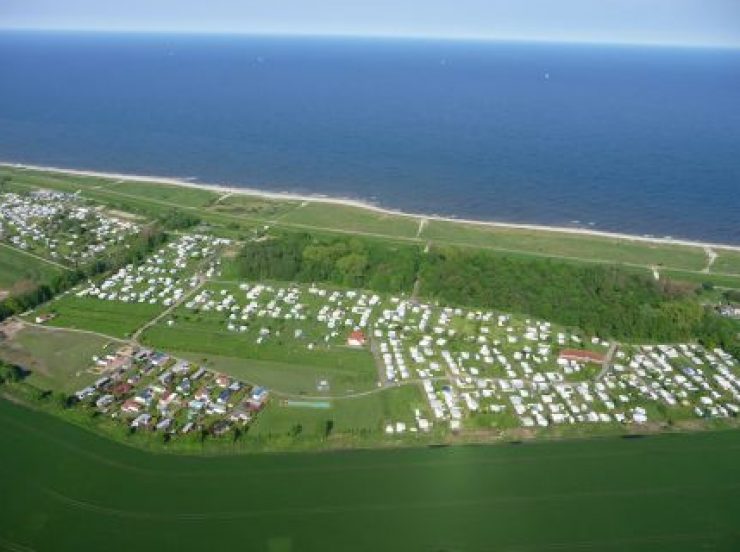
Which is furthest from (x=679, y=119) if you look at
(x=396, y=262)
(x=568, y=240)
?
(x=396, y=262)

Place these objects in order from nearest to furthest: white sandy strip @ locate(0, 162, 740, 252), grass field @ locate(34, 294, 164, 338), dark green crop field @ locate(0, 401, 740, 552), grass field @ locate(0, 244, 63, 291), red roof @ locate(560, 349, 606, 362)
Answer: dark green crop field @ locate(0, 401, 740, 552) < red roof @ locate(560, 349, 606, 362) < grass field @ locate(34, 294, 164, 338) < grass field @ locate(0, 244, 63, 291) < white sandy strip @ locate(0, 162, 740, 252)

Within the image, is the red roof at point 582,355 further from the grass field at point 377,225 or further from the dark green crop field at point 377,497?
the grass field at point 377,225

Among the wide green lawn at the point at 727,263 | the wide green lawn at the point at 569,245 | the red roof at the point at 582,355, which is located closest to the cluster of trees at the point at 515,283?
the red roof at the point at 582,355

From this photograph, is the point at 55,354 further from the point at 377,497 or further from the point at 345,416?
the point at 377,497

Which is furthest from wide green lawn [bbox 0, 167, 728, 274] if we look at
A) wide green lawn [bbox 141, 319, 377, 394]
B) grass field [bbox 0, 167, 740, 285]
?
wide green lawn [bbox 141, 319, 377, 394]

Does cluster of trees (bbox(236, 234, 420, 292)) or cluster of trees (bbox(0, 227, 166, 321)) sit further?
cluster of trees (bbox(236, 234, 420, 292))

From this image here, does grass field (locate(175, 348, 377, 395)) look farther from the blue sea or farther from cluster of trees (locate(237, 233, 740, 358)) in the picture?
the blue sea

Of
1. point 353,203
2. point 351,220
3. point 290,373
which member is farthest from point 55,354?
point 353,203
